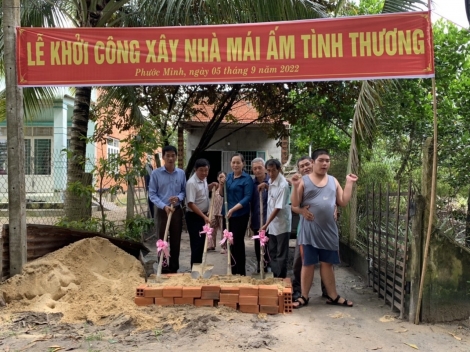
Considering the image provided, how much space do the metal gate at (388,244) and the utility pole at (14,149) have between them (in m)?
3.87

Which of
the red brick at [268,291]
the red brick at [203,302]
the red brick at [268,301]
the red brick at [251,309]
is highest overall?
the red brick at [268,291]

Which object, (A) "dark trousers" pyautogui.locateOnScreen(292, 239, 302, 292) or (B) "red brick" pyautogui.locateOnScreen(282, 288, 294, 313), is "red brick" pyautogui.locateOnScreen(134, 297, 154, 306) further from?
(A) "dark trousers" pyautogui.locateOnScreen(292, 239, 302, 292)

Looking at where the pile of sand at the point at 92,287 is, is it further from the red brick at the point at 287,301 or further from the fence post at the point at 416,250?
the fence post at the point at 416,250

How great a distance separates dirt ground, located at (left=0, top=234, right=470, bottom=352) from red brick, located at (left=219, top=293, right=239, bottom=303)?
0.29 ft

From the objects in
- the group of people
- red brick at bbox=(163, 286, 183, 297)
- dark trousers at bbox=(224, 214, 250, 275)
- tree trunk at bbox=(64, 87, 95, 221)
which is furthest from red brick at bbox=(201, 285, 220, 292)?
tree trunk at bbox=(64, 87, 95, 221)

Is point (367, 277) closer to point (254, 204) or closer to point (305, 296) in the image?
point (305, 296)

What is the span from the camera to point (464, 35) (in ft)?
22.0

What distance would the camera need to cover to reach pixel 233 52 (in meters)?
4.22

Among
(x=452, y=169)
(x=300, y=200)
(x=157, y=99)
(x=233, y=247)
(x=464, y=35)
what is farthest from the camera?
(x=157, y=99)

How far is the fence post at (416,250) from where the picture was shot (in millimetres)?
3615

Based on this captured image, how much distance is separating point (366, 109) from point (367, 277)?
213 cm

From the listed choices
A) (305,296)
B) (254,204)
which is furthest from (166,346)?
(254,204)

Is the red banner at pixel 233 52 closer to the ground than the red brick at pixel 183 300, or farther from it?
farther from it

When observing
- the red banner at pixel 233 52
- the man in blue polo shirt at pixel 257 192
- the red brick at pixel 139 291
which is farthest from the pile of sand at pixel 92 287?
the red banner at pixel 233 52
